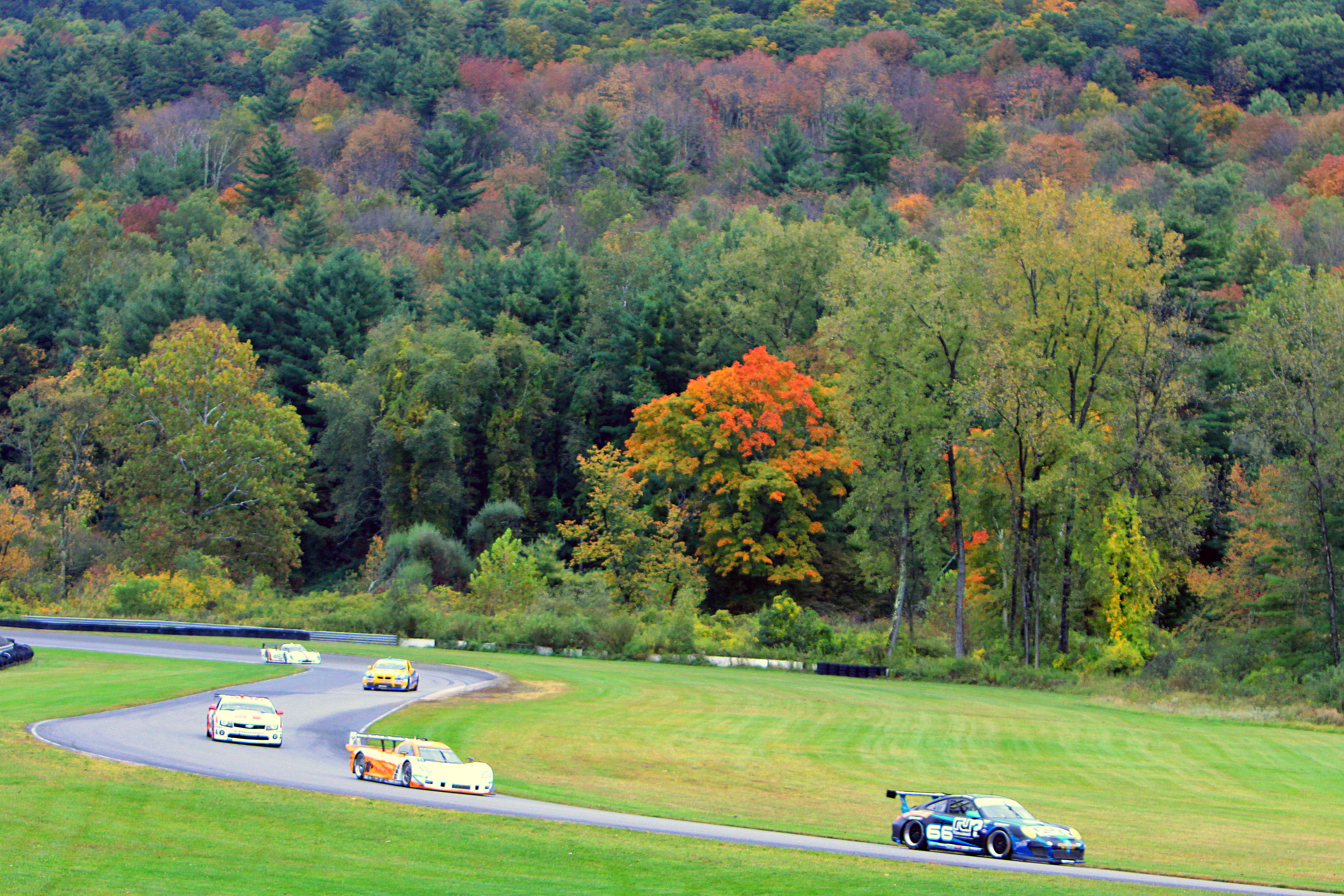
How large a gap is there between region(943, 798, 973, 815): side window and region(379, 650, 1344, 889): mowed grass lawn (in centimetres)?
142

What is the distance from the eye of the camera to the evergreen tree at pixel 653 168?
400ft

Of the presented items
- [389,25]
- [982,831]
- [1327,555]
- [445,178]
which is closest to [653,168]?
[445,178]

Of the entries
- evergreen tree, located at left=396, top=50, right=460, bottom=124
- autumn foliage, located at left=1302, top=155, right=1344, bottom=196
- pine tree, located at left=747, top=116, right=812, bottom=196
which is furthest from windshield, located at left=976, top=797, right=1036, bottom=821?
evergreen tree, located at left=396, top=50, right=460, bottom=124

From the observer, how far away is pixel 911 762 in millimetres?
29750

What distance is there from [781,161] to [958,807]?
10289 centimetres

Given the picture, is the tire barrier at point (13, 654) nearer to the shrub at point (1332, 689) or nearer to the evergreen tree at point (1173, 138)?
the shrub at point (1332, 689)

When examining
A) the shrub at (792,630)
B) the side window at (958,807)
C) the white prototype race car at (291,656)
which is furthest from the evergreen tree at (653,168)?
the side window at (958,807)

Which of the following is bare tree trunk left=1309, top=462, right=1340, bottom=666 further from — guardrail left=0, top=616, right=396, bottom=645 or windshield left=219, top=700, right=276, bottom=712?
guardrail left=0, top=616, right=396, bottom=645

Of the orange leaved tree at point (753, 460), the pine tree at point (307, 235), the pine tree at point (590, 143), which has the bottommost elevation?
the orange leaved tree at point (753, 460)

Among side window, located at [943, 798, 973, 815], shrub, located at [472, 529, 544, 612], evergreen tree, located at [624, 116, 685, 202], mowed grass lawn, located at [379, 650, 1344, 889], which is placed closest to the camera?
side window, located at [943, 798, 973, 815]

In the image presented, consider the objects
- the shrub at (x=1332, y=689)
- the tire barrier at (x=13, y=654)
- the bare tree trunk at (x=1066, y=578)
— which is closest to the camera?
the shrub at (x=1332, y=689)

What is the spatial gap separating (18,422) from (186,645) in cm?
3915

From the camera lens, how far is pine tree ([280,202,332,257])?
103 meters

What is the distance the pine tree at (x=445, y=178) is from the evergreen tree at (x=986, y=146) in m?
49.4
